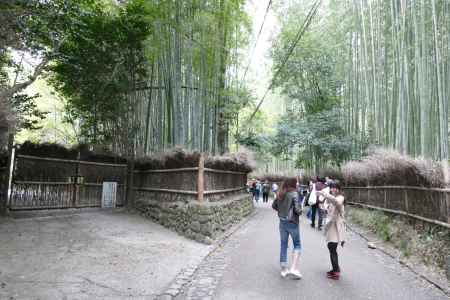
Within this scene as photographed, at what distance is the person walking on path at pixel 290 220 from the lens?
4156 mm

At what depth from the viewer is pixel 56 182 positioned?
8086 mm

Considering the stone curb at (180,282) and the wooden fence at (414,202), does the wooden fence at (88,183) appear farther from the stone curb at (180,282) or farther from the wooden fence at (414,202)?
the wooden fence at (414,202)

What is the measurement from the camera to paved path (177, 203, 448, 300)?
11.7 feet

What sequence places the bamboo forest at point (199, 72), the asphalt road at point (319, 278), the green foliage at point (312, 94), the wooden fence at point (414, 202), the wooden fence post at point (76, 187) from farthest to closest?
the green foliage at point (312, 94)
the wooden fence post at point (76, 187)
the bamboo forest at point (199, 72)
the wooden fence at point (414, 202)
the asphalt road at point (319, 278)

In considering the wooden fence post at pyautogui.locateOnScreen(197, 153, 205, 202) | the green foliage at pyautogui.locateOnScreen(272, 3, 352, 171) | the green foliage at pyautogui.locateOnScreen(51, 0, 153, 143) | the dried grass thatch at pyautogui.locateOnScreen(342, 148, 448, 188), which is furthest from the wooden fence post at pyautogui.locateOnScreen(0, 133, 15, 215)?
the green foliage at pyautogui.locateOnScreen(272, 3, 352, 171)

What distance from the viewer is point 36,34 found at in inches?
242

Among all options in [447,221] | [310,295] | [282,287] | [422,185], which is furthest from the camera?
[422,185]

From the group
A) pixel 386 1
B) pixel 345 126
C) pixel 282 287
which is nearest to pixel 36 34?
pixel 282 287

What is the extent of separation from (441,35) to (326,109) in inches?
345

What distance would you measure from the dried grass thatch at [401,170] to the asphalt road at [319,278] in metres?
1.43

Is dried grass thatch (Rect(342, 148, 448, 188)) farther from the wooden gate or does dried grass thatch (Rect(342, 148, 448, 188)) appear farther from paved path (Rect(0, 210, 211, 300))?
the wooden gate

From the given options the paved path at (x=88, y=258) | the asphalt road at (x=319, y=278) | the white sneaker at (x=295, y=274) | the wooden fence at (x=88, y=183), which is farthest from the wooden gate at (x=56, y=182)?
the white sneaker at (x=295, y=274)

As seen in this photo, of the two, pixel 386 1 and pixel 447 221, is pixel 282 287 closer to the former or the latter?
pixel 447 221

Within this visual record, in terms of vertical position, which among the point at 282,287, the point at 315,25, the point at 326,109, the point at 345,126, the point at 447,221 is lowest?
the point at 282,287
